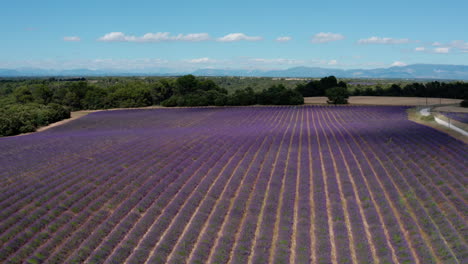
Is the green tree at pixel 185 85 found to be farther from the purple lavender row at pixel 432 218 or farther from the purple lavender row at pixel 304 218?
the purple lavender row at pixel 432 218

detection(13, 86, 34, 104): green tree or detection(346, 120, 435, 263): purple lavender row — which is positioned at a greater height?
detection(13, 86, 34, 104): green tree

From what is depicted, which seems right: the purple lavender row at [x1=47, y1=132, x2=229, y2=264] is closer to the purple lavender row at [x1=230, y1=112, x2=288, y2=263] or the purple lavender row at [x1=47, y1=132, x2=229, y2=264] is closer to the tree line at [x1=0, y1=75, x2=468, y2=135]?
the purple lavender row at [x1=230, y1=112, x2=288, y2=263]

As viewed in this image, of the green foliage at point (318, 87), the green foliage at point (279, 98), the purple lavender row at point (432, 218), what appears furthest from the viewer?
the green foliage at point (318, 87)

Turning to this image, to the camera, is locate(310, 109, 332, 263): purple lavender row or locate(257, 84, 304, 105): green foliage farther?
locate(257, 84, 304, 105): green foliage

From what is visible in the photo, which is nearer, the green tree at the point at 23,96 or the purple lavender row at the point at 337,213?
the purple lavender row at the point at 337,213

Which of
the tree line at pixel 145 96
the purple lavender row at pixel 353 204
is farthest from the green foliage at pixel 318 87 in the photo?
the purple lavender row at pixel 353 204

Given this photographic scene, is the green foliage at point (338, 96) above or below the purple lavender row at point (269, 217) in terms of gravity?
above

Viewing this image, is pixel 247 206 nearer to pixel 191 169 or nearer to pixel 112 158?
pixel 191 169

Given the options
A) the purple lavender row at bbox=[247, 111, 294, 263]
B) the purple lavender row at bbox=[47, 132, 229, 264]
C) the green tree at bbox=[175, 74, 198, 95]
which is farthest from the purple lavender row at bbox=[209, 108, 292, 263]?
the green tree at bbox=[175, 74, 198, 95]
